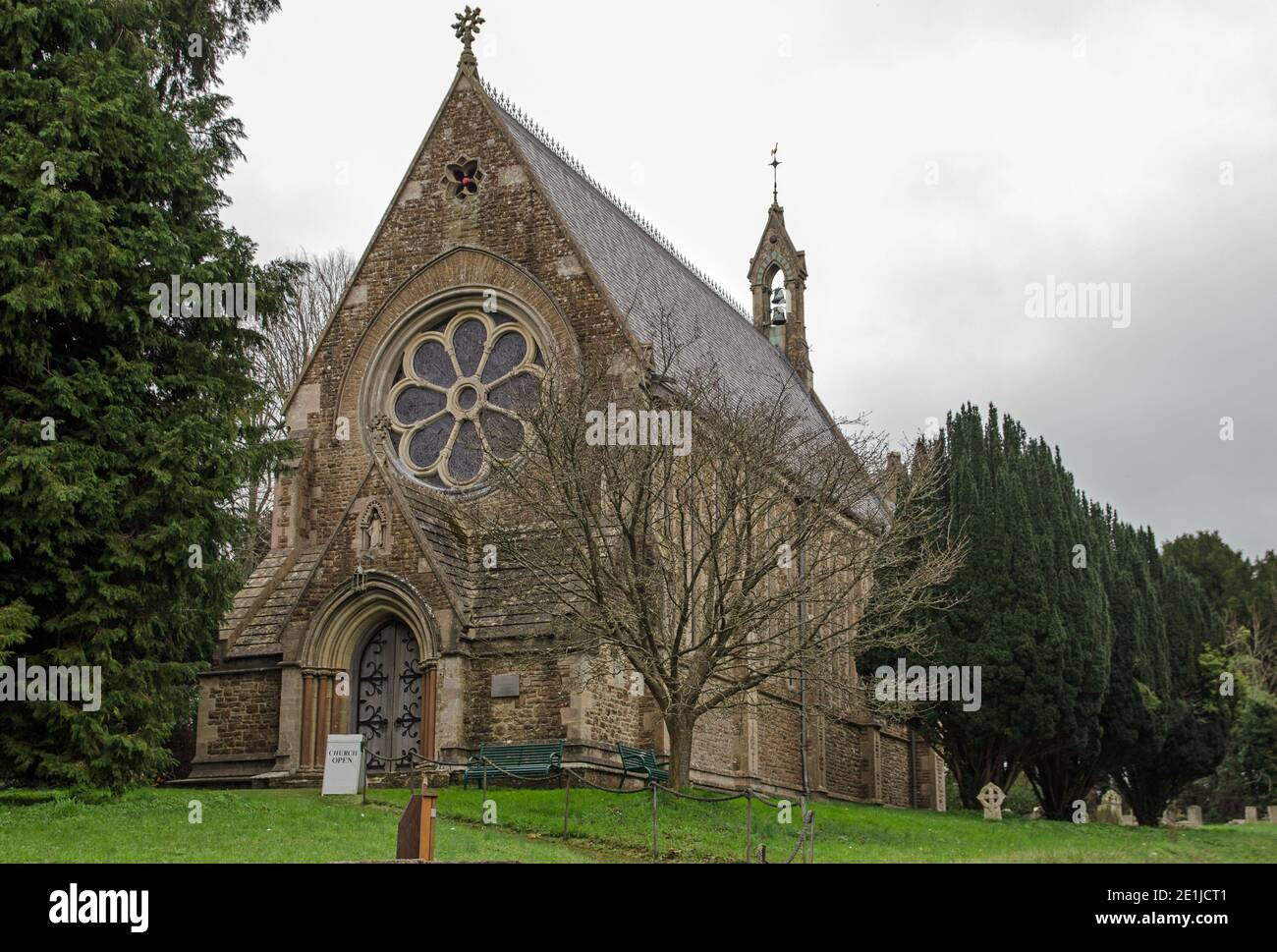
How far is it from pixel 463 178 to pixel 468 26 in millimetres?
3246

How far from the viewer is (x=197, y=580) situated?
2088 cm

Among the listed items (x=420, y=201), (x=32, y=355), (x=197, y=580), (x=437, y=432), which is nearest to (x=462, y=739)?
(x=197, y=580)

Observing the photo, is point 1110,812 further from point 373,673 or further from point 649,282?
point 373,673

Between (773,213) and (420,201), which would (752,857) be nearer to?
(420,201)

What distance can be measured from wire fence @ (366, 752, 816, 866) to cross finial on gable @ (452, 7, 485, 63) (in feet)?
47.0

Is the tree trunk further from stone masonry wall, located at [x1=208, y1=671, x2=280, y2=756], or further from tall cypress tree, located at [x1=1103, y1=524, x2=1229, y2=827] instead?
tall cypress tree, located at [x1=1103, y1=524, x2=1229, y2=827]

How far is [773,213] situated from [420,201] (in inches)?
907

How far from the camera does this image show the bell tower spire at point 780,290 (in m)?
48.6

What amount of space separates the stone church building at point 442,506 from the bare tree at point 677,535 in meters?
1.20

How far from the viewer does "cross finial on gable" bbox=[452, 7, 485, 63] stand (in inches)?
1167

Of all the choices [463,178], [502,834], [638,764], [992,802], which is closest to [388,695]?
[638,764]

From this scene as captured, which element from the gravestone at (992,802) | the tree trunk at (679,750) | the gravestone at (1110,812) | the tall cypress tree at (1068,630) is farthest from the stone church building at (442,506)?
the gravestone at (1110,812)

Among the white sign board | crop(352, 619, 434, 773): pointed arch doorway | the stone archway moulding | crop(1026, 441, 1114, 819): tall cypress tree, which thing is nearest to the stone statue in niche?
the stone archway moulding

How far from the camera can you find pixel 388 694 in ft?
83.6
